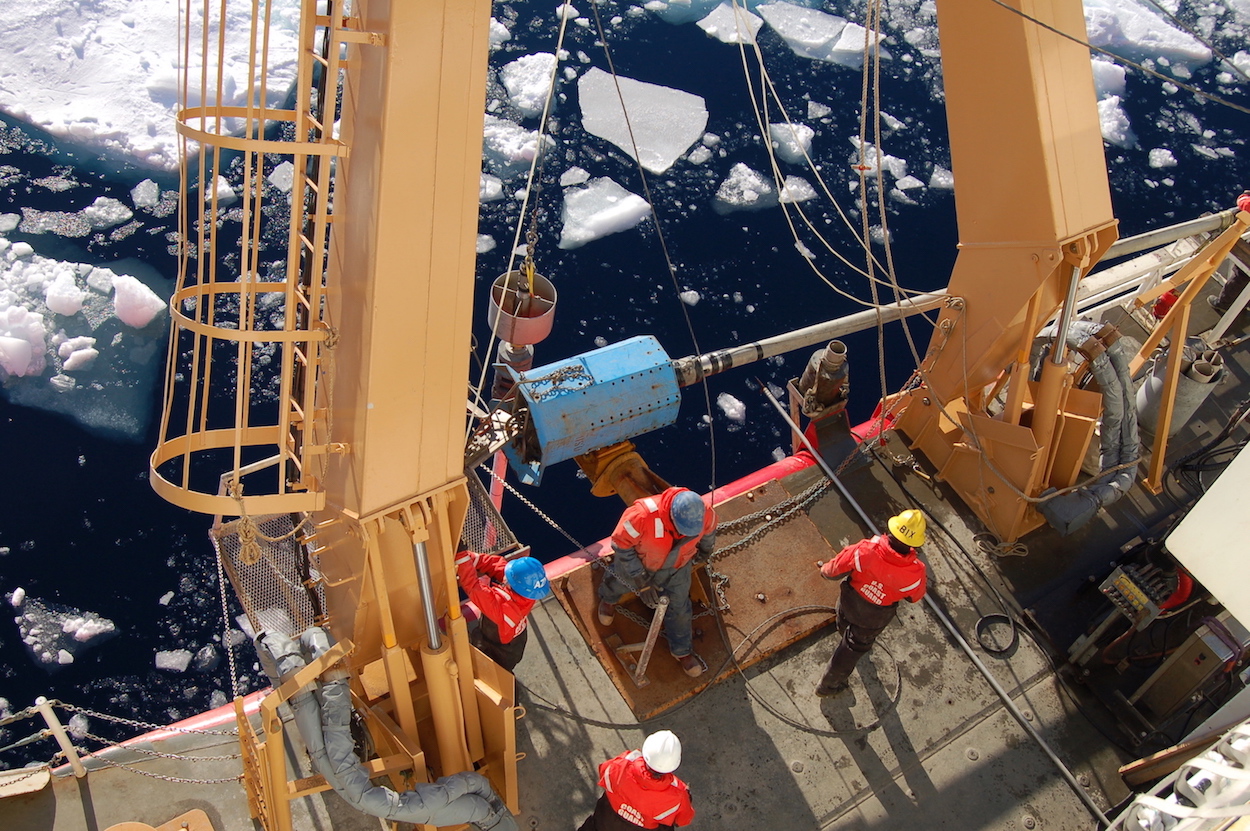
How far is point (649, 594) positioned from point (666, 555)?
596 millimetres

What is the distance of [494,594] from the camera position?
5535mm

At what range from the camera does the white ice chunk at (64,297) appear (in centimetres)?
973

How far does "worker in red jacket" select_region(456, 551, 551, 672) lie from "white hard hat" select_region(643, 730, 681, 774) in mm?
1060

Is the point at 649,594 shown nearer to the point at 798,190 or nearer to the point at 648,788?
the point at 648,788

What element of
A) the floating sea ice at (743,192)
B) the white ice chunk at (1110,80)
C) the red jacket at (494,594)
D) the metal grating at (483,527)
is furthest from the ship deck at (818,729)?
the white ice chunk at (1110,80)

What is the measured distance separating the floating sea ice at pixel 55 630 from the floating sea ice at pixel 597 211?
617 centimetres

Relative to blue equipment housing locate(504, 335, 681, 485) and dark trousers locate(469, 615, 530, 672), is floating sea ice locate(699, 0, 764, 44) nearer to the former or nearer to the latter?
blue equipment housing locate(504, 335, 681, 485)

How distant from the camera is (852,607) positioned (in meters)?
5.95

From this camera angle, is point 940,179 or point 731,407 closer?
point 731,407

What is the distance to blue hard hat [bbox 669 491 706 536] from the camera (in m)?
5.53

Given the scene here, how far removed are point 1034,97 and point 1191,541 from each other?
108 inches

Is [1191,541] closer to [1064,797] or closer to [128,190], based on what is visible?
[1064,797]

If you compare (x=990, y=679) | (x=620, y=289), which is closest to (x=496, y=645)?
(x=990, y=679)

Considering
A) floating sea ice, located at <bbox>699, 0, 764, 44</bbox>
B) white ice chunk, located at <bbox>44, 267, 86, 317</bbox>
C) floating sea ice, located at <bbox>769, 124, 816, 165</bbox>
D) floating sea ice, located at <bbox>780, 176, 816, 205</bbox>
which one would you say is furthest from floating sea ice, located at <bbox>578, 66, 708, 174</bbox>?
white ice chunk, located at <bbox>44, 267, 86, 317</bbox>
